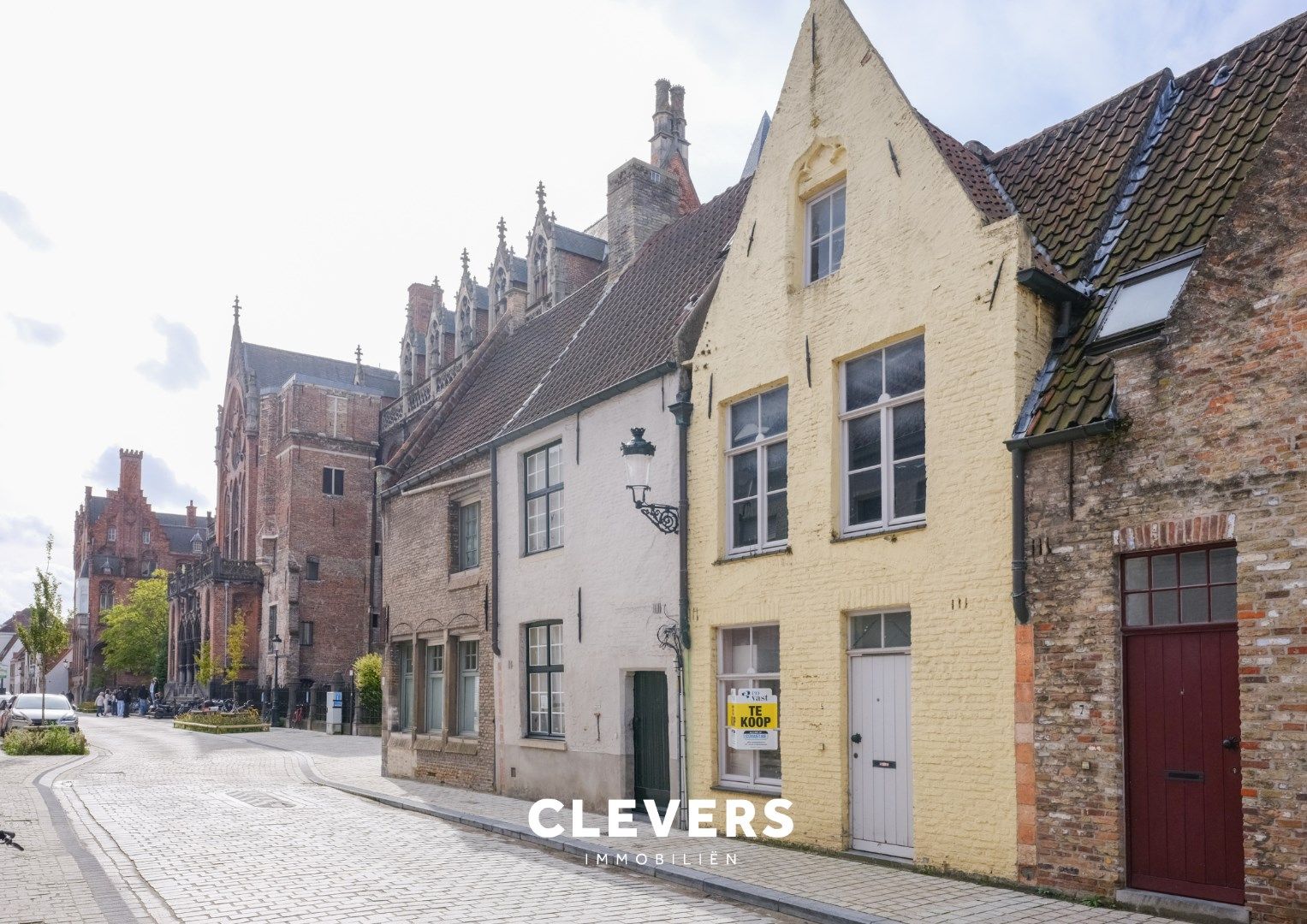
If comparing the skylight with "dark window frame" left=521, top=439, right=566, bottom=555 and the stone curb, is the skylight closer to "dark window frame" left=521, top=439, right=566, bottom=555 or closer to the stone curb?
the stone curb

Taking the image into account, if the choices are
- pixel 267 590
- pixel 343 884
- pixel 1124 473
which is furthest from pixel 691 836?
pixel 267 590

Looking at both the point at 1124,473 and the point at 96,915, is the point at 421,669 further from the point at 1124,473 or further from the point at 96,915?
the point at 1124,473

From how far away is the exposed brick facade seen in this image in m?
7.80

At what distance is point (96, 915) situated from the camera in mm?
8758

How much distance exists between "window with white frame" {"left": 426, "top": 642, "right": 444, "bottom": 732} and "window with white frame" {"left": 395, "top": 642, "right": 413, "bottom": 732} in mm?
530

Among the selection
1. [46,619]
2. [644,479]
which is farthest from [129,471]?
[644,479]

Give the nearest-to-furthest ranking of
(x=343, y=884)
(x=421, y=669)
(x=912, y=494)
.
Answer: (x=343, y=884) → (x=912, y=494) → (x=421, y=669)

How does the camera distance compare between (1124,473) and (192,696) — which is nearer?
(1124,473)

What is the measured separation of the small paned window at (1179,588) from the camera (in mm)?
8406

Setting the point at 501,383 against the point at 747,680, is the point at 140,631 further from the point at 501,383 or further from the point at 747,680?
the point at 747,680

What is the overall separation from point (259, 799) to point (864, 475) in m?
11.1

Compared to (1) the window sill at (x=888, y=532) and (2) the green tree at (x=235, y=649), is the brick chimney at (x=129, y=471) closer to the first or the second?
(2) the green tree at (x=235, y=649)

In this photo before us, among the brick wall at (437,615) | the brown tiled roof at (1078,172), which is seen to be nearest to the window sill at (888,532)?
the brown tiled roof at (1078,172)

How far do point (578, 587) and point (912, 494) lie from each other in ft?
21.0
